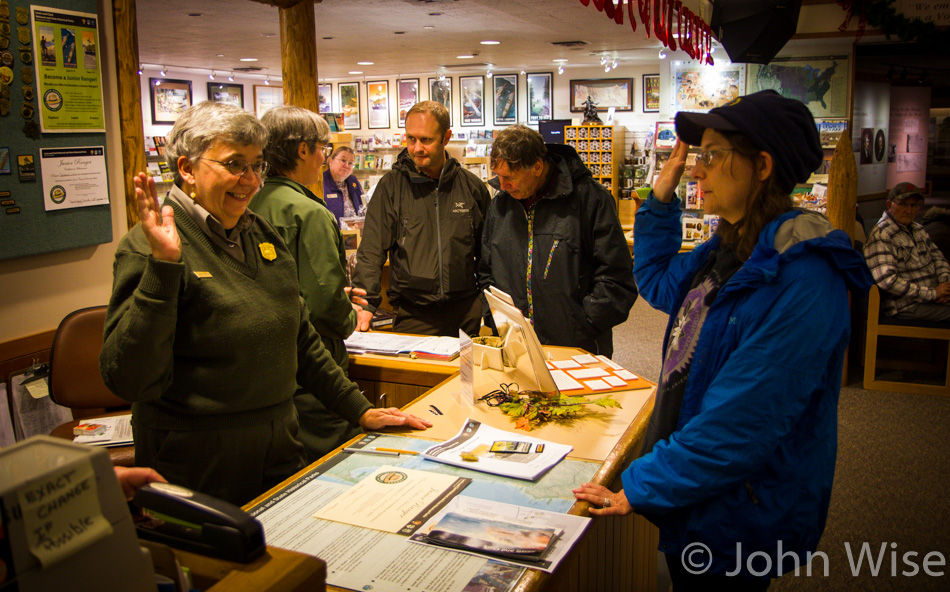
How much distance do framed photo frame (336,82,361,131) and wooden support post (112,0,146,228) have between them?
10.9 metres

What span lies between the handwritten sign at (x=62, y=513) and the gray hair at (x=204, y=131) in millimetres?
1245

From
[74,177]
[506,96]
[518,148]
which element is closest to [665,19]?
[518,148]

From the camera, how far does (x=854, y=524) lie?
11.8 ft

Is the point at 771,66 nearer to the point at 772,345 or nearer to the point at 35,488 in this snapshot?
the point at 772,345

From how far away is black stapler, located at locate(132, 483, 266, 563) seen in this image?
0.96 meters

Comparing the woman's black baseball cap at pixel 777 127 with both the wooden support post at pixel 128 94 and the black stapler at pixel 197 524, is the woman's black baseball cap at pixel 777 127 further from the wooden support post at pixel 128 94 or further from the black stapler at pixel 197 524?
the wooden support post at pixel 128 94

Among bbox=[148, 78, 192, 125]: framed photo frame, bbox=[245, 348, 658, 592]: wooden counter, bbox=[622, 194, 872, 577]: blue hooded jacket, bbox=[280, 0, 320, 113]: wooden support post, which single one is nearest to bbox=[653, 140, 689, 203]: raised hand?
bbox=[622, 194, 872, 577]: blue hooded jacket

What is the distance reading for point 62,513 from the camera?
2.38 ft

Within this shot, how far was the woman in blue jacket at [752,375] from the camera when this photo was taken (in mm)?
1429

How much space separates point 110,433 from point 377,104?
38.7 feet

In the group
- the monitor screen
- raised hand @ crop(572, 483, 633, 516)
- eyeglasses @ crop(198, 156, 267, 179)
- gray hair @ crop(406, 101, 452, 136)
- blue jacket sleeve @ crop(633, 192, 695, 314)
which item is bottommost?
raised hand @ crop(572, 483, 633, 516)

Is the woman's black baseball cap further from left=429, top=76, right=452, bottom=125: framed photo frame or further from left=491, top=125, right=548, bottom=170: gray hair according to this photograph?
left=429, top=76, right=452, bottom=125: framed photo frame

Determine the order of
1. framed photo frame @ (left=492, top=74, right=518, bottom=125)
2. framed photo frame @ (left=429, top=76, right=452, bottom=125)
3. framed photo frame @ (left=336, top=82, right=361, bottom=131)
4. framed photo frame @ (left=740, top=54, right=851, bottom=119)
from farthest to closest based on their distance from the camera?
framed photo frame @ (left=336, top=82, right=361, bottom=131), framed photo frame @ (left=429, top=76, right=452, bottom=125), framed photo frame @ (left=492, top=74, right=518, bottom=125), framed photo frame @ (left=740, top=54, right=851, bottom=119)

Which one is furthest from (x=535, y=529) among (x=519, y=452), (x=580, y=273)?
(x=580, y=273)
